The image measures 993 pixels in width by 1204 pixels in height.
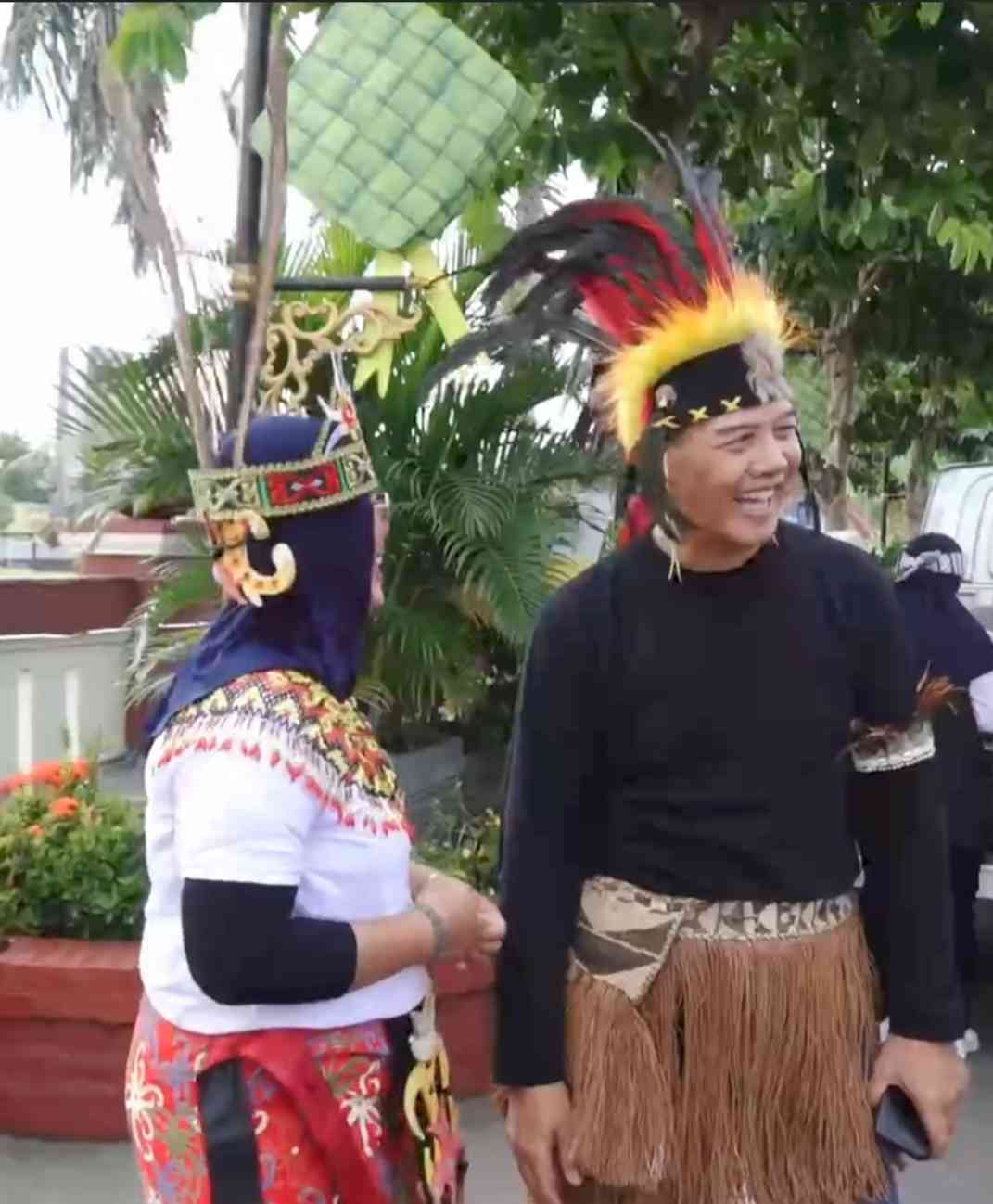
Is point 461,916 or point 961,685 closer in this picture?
point 461,916

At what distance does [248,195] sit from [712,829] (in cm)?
95

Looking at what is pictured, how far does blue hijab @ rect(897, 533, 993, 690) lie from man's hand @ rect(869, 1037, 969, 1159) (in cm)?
290

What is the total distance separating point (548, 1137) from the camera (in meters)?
2.04

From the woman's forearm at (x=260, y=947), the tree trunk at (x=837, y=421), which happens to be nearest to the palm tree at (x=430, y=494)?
the woman's forearm at (x=260, y=947)

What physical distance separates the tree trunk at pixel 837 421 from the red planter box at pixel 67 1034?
517 cm

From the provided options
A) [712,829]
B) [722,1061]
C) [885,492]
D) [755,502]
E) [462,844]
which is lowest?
[462,844]

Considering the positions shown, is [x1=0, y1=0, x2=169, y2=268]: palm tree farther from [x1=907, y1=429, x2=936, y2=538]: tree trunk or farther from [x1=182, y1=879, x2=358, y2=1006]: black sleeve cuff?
[x1=907, y1=429, x2=936, y2=538]: tree trunk

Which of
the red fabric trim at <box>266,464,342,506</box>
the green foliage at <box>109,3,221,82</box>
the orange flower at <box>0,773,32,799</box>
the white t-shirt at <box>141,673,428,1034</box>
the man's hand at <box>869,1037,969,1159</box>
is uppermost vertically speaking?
the green foliage at <box>109,3,221,82</box>

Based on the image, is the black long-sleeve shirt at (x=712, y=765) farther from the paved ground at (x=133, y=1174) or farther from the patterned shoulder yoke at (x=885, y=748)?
the paved ground at (x=133, y=1174)

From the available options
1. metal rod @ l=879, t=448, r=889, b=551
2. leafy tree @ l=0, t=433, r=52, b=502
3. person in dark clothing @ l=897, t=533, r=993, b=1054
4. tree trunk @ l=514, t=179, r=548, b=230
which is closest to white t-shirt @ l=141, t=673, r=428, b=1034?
tree trunk @ l=514, t=179, r=548, b=230

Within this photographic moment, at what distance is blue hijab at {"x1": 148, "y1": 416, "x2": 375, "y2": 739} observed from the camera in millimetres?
1804

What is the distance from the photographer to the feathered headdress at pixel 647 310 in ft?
6.51

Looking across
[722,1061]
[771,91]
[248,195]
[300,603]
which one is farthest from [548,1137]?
[771,91]

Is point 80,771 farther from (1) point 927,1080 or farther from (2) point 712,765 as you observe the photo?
(1) point 927,1080
